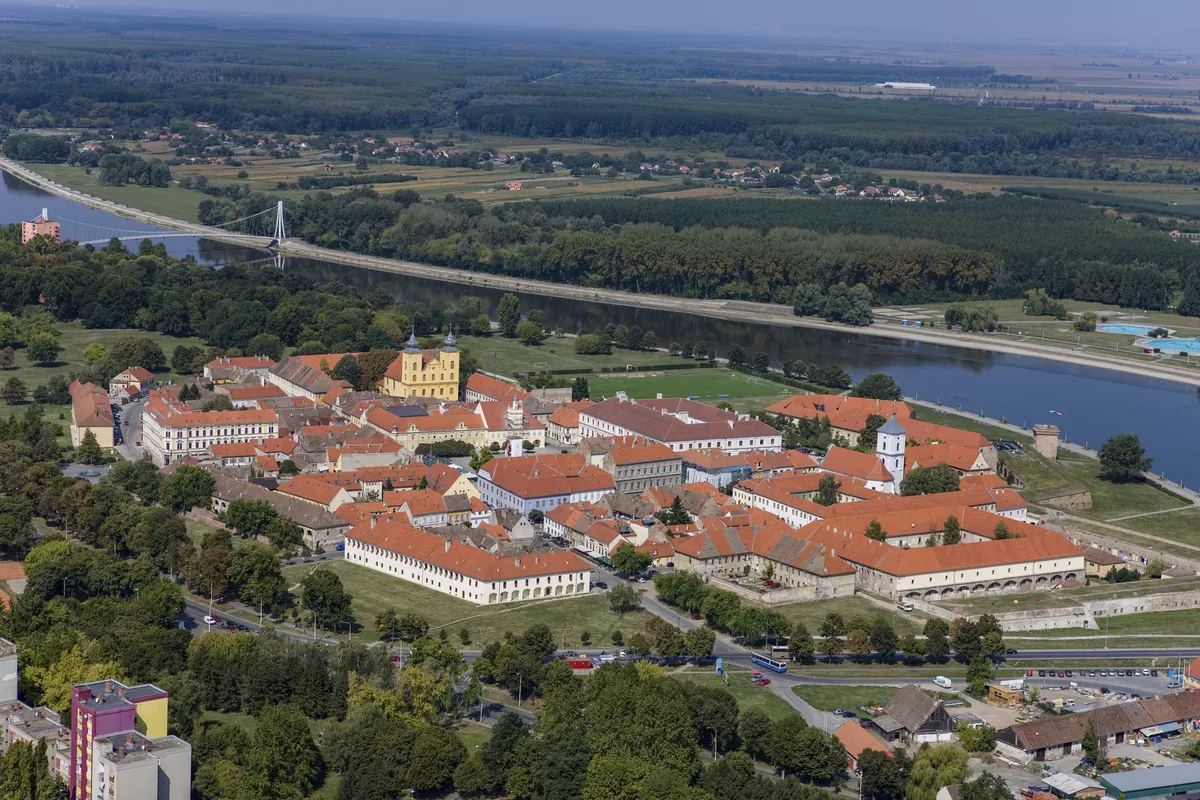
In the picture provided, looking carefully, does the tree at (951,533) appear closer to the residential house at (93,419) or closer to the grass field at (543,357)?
the residential house at (93,419)

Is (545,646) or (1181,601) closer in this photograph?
(545,646)

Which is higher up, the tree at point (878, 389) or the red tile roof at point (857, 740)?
the red tile roof at point (857, 740)

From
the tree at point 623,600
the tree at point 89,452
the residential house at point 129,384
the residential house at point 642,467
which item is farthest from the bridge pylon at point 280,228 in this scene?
the tree at point 623,600

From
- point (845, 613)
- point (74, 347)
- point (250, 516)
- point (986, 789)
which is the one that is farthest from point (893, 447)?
point (74, 347)

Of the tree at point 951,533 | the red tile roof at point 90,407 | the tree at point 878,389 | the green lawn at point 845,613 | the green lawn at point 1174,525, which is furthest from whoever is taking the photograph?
the tree at point 878,389

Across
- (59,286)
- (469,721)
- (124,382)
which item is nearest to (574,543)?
(469,721)

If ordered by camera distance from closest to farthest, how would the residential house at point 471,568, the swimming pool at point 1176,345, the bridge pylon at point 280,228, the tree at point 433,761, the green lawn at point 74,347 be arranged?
the tree at point 433,761
the residential house at point 471,568
the green lawn at point 74,347
the swimming pool at point 1176,345
the bridge pylon at point 280,228

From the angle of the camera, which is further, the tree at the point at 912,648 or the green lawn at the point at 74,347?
the green lawn at the point at 74,347

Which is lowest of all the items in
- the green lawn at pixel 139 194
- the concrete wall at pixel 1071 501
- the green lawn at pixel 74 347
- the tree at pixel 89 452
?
the green lawn at pixel 139 194

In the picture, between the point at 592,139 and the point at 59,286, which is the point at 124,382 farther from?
the point at 592,139
